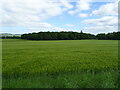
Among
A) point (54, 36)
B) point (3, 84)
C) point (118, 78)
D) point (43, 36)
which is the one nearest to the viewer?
point (3, 84)

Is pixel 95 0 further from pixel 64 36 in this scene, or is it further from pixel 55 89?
pixel 64 36

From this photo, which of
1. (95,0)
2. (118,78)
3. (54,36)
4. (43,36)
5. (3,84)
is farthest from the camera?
(54,36)

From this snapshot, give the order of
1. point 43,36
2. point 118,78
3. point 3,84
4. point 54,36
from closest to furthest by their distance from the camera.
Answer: point 3,84, point 118,78, point 43,36, point 54,36

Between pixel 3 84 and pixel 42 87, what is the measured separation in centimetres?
146

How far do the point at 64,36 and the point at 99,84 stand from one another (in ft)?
284

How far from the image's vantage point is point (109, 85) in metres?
3.67

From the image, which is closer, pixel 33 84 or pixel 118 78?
pixel 33 84

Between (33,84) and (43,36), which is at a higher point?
(43,36)

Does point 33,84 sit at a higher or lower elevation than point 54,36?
lower

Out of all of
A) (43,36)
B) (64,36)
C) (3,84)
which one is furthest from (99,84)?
(64,36)

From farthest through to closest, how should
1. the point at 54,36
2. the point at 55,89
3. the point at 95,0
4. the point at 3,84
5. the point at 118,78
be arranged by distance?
the point at 54,36, the point at 95,0, the point at 118,78, the point at 3,84, the point at 55,89

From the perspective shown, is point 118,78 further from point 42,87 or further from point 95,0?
point 95,0

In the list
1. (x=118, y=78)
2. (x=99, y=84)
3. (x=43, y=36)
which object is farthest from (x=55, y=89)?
(x=43, y=36)

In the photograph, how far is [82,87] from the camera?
3.69 meters
